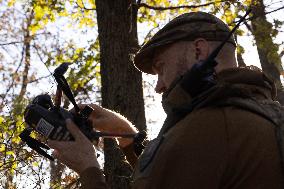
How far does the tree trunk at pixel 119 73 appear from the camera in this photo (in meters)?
4.91

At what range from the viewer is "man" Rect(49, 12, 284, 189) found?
1.95m

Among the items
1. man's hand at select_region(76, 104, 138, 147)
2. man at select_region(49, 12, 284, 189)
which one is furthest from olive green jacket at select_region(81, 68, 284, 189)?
man's hand at select_region(76, 104, 138, 147)

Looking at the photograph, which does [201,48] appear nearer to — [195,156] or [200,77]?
[200,77]

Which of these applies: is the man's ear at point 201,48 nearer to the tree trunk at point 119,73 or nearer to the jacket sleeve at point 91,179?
the jacket sleeve at point 91,179

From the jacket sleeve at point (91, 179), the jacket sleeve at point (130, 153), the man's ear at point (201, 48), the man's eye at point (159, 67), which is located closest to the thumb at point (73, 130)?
the jacket sleeve at point (91, 179)

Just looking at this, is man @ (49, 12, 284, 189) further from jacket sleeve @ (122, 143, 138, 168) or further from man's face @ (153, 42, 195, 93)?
jacket sleeve @ (122, 143, 138, 168)

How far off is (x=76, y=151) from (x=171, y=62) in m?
0.68

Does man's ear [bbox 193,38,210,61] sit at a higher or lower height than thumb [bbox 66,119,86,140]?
higher

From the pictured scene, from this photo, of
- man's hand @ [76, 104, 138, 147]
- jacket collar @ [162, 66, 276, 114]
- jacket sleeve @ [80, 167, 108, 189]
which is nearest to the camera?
jacket collar @ [162, 66, 276, 114]

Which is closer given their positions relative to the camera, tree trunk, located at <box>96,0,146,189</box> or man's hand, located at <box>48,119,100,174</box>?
man's hand, located at <box>48,119,100,174</box>

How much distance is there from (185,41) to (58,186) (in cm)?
322

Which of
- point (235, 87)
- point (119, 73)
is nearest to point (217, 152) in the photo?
point (235, 87)

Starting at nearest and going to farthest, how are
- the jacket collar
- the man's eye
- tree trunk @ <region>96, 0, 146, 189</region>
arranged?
1. the jacket collar
2. the man's eye
3. tree trunk @ <region>96, 0, 146, 189</region>

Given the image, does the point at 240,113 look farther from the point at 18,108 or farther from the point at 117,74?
the point at 18,108
